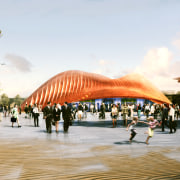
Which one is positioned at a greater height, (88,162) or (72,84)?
(72,84)

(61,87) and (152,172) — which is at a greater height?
(61,87)

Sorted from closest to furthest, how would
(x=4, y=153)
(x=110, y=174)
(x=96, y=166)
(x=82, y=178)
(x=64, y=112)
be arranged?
(x=82, y=178)
(x=110, y=174)
(x=96, y=166)
(x=4, y=153)
(x=64, y=112)

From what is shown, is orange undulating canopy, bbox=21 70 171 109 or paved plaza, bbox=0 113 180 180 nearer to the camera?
paved plaza, bbox=0 113 180 180

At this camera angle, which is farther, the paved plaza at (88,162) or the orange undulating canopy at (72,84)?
the orange undulating canopy at (72,84)

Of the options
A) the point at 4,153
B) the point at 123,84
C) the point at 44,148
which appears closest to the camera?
the point at 4,153

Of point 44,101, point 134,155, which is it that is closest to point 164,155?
point 134,155

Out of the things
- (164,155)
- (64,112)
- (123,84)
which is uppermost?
(123,84)

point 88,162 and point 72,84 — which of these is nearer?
point 88,162

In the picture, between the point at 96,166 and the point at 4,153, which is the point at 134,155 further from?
the point at 4,153

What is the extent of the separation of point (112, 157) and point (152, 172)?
6.68ft

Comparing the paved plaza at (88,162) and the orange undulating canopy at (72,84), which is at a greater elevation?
the orange undulating canopy at (72,84)

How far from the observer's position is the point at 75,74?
7500cm

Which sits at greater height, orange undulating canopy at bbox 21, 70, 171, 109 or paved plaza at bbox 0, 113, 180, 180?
orange undulating canopy at bbox 21, 70, 171, 109

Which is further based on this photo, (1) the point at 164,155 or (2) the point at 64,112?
(2) the point at 64,112
